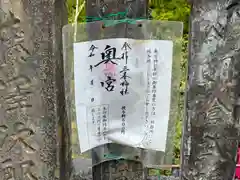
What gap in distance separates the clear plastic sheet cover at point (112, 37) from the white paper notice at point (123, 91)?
0.05ft

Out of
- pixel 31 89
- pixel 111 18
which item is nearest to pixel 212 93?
pixel 111 18

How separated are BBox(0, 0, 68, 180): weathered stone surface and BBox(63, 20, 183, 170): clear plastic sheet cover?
0.04 meters

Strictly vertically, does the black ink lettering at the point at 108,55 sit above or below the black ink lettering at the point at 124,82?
above

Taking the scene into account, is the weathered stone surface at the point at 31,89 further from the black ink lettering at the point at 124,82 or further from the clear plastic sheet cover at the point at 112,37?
the black ink lettering at the point at 124,82

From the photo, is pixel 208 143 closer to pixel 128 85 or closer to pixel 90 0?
pixel 128 85

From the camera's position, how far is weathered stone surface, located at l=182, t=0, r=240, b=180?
3.53ft

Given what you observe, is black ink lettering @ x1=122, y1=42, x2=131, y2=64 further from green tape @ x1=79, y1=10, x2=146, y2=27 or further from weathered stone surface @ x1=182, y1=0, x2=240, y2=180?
weathered stone surface @ x1=182, y1=0, x2=240, y2=180

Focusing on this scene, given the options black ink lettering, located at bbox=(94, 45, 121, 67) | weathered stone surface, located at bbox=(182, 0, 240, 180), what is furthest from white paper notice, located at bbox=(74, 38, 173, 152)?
weathered stone surface, located at bbox=(182, 0, 240, 180)

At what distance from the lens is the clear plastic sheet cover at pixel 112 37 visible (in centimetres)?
115

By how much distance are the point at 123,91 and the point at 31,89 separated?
302 millimetres

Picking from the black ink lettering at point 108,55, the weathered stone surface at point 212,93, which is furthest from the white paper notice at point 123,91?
the weathered stone surface at point 212,93

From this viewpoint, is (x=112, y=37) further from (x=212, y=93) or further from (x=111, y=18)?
(x=212, y=93)

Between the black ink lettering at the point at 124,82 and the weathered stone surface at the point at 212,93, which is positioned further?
the black ink lettering at the point at 124,82

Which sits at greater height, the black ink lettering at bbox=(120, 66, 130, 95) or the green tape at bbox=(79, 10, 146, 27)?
the green tape at bbox=(79, 10, 146, 27)
